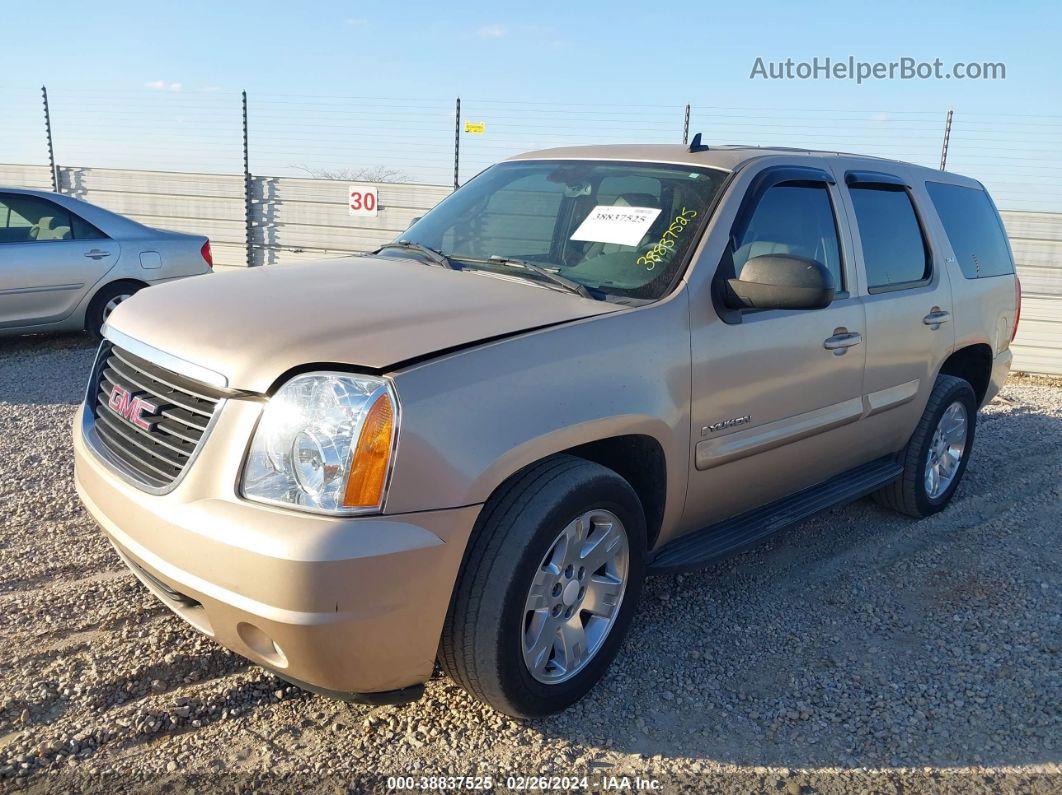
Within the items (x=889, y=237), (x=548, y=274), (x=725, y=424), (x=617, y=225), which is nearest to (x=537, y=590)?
(x=725, y=424)

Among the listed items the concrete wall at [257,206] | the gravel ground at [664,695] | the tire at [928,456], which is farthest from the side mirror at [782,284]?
the concrete wall at [257,206]

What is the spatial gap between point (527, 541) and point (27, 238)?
→ 6906 mm

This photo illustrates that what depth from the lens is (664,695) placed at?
2984 mm

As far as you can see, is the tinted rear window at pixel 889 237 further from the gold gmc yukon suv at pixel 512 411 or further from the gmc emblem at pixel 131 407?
the gmc emblem at pixel 131 407

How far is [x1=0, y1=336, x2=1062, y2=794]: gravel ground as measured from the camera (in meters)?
2.54

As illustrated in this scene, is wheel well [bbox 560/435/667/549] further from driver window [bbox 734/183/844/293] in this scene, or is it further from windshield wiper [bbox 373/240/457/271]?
windshield wiper [bbox 373/240/457/271]

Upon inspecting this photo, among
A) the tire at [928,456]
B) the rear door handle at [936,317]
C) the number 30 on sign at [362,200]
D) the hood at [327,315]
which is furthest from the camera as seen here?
the number 30 on sign at [362,200]

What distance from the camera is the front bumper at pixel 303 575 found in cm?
218

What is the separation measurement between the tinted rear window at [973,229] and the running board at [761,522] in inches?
54.1

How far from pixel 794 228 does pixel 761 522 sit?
50.2 inches

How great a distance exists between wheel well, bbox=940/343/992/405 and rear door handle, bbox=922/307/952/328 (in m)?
0.52

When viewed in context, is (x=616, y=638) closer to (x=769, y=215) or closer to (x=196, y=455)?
(x=196, y=455)

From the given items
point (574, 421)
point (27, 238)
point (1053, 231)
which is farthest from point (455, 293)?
point (1053, 231)

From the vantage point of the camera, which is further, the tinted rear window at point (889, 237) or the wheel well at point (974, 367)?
the wheel well at point (974, 367)
